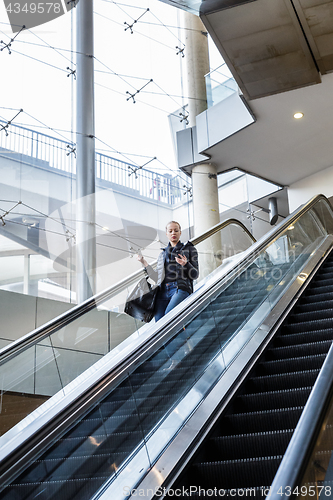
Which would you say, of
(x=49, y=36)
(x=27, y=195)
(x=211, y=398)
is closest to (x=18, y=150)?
(x=27, y=195)

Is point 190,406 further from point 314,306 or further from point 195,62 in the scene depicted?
point 195,62

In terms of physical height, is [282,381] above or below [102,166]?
below

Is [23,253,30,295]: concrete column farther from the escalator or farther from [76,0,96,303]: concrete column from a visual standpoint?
the escalator

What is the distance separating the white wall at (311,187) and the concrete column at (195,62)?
3.85 metres

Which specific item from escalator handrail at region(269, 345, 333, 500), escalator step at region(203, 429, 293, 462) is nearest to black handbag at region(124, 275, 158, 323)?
escalator step at region(203, 429, 293, 462)

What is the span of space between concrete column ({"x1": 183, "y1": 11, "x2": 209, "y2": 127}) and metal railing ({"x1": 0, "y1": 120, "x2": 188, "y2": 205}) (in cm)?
174

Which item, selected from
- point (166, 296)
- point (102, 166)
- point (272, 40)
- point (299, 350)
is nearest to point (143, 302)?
point (166, 296)

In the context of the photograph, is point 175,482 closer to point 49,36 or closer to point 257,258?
point 257,258

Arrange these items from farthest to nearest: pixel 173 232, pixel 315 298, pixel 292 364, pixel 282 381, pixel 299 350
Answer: pixel 315 298 < pixel 173 232 < pixel 299 350 < pixel 292 364 < pixel 282 381

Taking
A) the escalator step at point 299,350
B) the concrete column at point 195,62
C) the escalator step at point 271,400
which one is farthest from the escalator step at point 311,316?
the concrete column at point 195,62

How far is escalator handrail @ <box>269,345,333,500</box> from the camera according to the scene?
1.59m

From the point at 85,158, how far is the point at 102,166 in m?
0.81

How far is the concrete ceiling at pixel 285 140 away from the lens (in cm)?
994

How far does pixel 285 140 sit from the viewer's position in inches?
464
